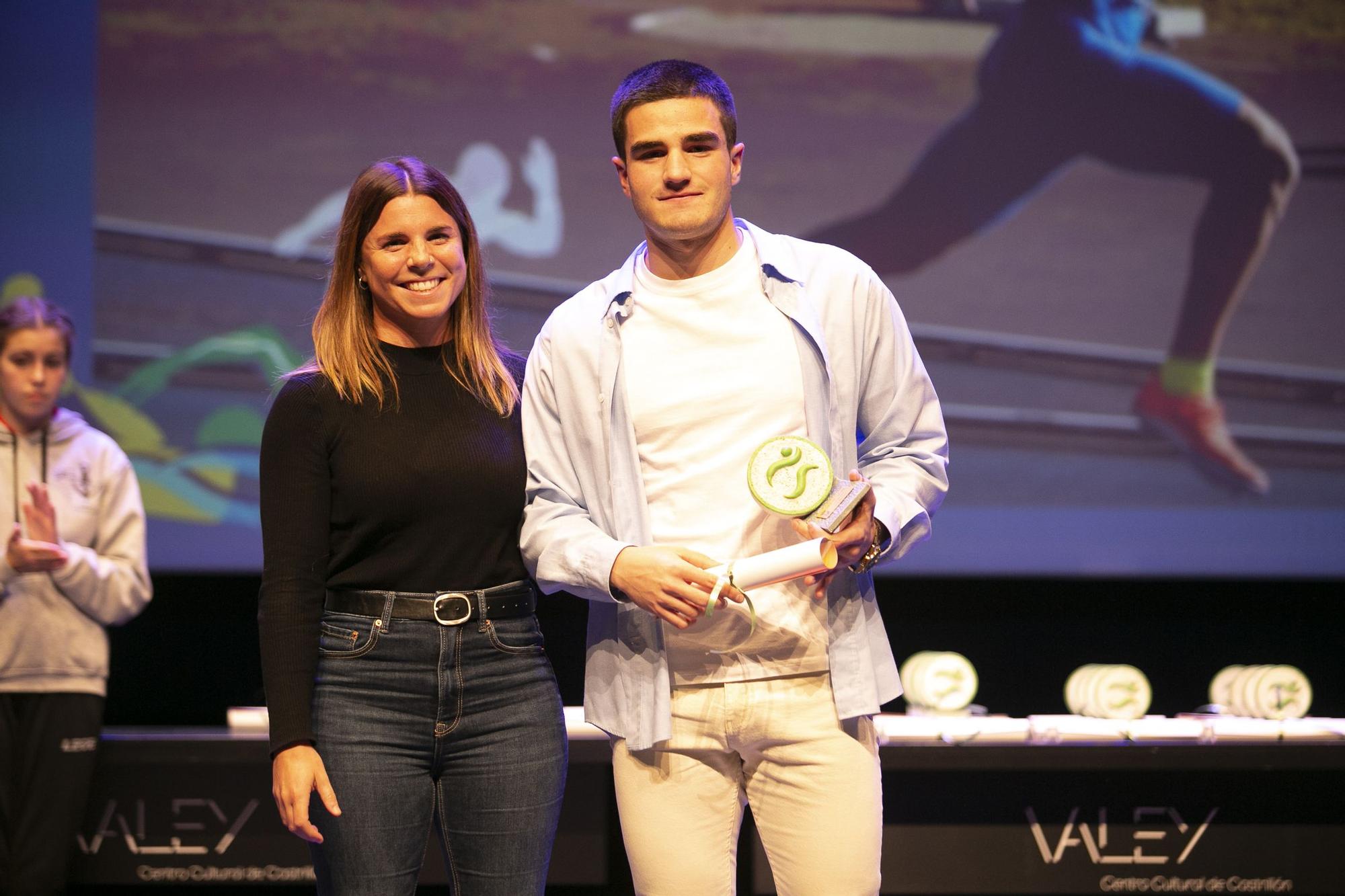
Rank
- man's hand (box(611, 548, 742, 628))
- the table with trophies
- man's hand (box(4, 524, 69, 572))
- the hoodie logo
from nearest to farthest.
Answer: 1. man's hand (box(611, 548, 742, 628))
2. man's hand (box(4, 524, 69, 572))
3. the hoodie logo
4. the table with trophies

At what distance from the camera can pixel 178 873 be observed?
11.9 feet

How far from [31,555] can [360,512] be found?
1.51m

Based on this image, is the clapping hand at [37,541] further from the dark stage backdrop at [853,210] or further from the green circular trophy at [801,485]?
the green circular trophy at [801,485]

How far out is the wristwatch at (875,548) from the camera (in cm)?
192

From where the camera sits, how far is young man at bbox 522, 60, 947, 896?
1.99 metres

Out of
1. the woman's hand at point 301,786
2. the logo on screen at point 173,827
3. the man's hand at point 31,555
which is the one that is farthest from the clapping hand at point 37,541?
the woman's hand at point 301,786

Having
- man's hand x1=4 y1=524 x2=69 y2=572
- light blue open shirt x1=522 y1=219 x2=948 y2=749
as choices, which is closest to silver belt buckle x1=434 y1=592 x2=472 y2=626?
light blue open shirt x1=522 y1=219 x2=948 y2=749

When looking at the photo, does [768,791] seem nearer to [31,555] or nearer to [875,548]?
[875,548]

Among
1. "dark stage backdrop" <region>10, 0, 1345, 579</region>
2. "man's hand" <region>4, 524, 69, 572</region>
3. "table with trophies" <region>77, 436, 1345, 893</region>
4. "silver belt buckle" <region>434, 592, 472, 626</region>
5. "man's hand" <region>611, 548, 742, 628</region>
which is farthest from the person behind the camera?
"dark stage backdrop" <region>10, 0, 1345, 579</region>

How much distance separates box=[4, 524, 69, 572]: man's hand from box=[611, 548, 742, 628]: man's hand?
183 centimetres

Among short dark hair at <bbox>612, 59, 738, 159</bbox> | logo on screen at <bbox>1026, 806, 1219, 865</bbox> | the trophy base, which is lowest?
logo on screen at <bbox>1026, 806, 1219, 865</bbox>

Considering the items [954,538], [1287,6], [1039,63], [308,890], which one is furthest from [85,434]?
[1287,6]

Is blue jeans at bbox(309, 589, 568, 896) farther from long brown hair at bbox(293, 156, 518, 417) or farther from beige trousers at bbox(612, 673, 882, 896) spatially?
long brown hair at bbox(293, 156, 518, 417)

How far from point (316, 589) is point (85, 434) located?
1726 millimetres
